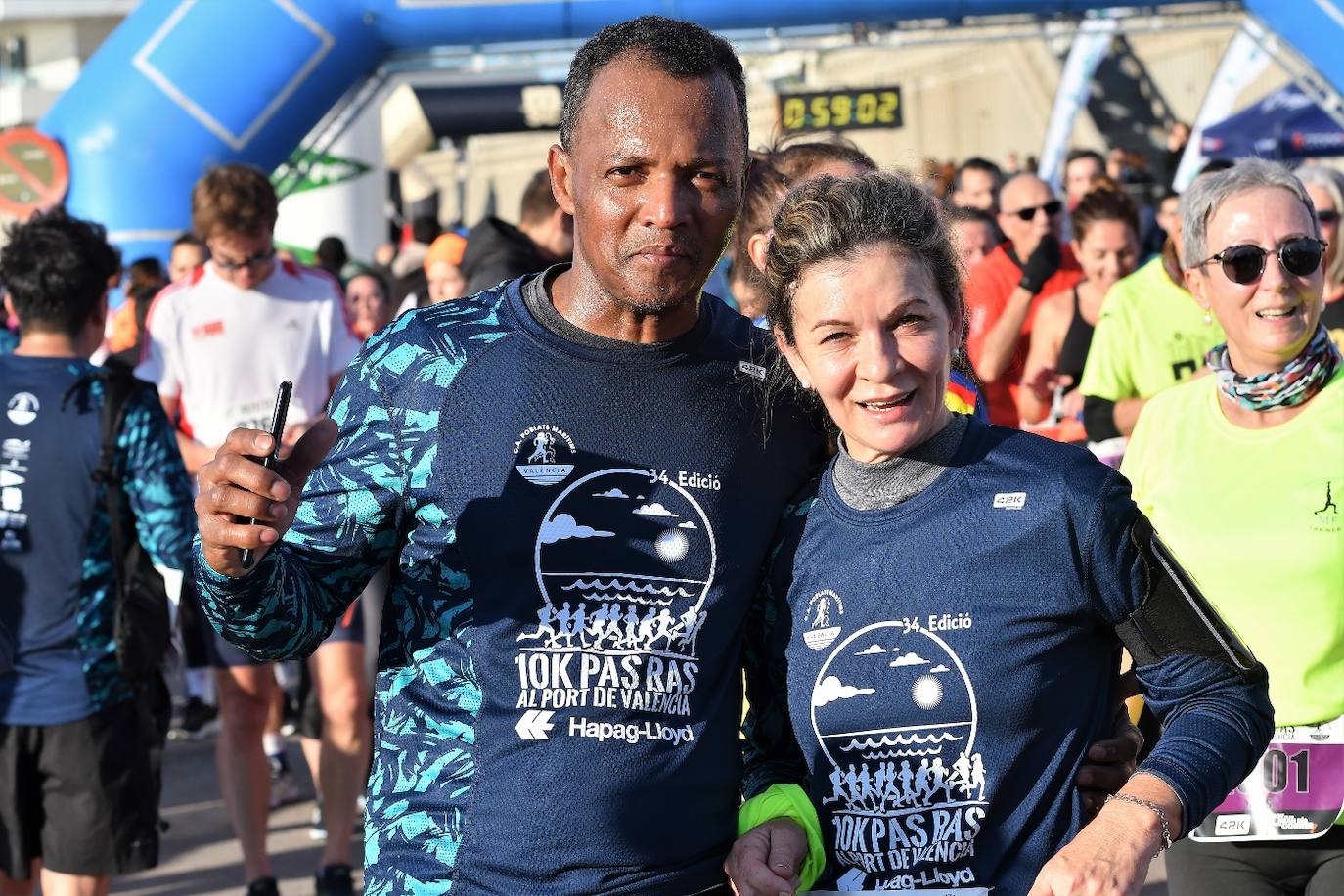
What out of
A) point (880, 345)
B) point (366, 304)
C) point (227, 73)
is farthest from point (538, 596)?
point (227, 73)

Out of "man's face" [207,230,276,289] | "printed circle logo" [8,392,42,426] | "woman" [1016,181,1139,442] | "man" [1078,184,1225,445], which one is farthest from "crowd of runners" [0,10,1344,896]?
"woman" [1016,181,1139,442]

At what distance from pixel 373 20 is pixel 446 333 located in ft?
33.9

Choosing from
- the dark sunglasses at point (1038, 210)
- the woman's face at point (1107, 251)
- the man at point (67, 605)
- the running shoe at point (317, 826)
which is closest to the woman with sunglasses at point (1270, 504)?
the man at point (67, 605)

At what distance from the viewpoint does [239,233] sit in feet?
20.0

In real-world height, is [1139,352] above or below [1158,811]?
above

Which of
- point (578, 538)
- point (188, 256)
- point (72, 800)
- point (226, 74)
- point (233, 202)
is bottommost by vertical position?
point (72, 800)

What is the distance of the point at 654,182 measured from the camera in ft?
7.75

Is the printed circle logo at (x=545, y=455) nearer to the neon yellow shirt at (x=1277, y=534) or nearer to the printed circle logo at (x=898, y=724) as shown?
the printed circle logo at (x=898, y=724)

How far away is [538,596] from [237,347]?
13.5 feet

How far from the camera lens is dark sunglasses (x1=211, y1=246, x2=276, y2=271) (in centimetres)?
614

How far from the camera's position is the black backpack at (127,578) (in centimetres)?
464

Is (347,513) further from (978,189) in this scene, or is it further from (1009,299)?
(978,189)

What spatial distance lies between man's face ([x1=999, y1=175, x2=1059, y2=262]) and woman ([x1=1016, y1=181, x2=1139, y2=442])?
1.62 feet

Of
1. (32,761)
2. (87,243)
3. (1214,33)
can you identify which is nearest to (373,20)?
(87,243)
